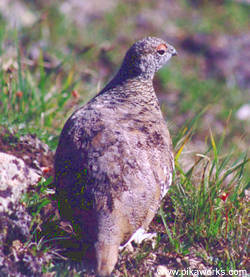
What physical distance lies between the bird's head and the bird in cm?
62

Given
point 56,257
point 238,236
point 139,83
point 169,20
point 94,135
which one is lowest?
point 56,257

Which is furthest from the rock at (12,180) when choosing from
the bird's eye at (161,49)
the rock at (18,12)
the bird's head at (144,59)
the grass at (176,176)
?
the rock at (18,12)

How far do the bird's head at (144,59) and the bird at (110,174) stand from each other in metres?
0.62

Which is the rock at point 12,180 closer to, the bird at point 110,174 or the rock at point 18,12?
the bird at point 110,174

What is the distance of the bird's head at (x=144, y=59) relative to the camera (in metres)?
3.94

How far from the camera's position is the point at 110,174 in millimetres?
2742

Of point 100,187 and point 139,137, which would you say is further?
point 139,137

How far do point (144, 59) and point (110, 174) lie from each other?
1577mm

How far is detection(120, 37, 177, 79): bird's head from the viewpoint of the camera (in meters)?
3.94

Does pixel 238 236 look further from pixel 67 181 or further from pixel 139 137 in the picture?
pixel 67 181

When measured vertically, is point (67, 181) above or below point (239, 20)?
below

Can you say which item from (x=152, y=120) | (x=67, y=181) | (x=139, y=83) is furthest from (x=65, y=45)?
(x=67, y=181)

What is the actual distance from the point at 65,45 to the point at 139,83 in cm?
410

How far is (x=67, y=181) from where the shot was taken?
2.88 metres
